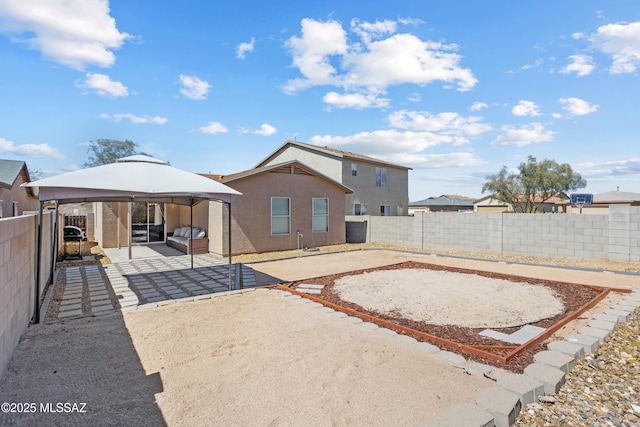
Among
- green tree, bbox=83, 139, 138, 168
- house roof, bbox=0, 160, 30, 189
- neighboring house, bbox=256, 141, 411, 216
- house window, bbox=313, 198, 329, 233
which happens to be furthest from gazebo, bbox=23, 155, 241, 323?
green tree, bbox=83, 139, 138, 168

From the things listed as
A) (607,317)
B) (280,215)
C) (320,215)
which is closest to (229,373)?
(607,317)

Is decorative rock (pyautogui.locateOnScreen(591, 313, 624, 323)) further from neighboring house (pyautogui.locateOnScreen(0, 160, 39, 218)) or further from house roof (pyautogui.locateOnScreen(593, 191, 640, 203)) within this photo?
house roof (pyautogui.locateOnScreen(593, 191, 640, 203))

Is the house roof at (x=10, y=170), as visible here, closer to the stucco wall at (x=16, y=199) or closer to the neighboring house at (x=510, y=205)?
the stucco wall at (x=16, y=199)

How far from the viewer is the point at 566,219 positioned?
9984 millimetres

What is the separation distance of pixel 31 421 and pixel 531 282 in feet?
28.7

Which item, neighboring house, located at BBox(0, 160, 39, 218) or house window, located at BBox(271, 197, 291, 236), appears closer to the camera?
neighboring house, located at BBox(0, 160, 39, 218)

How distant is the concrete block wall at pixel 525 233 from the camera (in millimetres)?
9141

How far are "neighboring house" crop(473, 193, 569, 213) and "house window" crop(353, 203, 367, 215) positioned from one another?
16.2 metres

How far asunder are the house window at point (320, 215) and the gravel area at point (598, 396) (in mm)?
10677

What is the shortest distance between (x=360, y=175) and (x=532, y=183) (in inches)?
665

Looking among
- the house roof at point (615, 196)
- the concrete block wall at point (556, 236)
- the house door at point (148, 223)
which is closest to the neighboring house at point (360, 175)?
the house door at point (148, 223)

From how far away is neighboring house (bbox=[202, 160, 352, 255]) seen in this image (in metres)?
11.3

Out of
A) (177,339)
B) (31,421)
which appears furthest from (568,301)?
(31,421)

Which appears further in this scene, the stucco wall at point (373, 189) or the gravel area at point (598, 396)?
the stucco wall at point (373, 189)
